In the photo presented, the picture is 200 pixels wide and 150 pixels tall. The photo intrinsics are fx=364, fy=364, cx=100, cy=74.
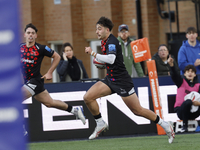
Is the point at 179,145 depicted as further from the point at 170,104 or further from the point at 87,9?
the point at 87,9

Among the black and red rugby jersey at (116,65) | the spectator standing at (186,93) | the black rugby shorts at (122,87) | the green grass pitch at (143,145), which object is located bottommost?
the green grass pitch at (143,145)

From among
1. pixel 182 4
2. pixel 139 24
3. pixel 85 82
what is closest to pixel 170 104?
pixel 85 82

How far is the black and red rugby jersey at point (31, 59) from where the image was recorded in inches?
229

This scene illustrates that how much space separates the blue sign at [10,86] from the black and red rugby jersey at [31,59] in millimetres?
5206

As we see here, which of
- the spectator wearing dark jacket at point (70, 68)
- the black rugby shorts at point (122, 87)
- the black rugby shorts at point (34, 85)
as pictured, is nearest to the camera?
the black rugby shorts at point (122, 87)

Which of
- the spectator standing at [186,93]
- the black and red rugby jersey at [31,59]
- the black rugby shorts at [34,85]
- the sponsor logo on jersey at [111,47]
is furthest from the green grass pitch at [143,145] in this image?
the sponsor logo on jersey at [111,47]

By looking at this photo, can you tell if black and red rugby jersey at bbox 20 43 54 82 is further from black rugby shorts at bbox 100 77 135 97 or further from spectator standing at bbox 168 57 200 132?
spectator standing at bbox 168 57 200 132

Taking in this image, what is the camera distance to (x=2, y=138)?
70 centimetres

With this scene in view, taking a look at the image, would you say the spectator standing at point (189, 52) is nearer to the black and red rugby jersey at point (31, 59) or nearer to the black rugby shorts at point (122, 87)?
the black rugby shorts at point (122, 87)

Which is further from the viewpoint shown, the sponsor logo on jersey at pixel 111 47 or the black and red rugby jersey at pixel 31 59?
the black and red rugby jersey at pixel 31 59

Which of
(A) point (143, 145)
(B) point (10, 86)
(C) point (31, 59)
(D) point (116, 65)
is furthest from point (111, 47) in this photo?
(B) point (10, 86)

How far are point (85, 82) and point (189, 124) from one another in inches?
85.8

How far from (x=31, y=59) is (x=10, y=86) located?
522 cm

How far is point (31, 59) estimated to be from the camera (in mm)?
5836
